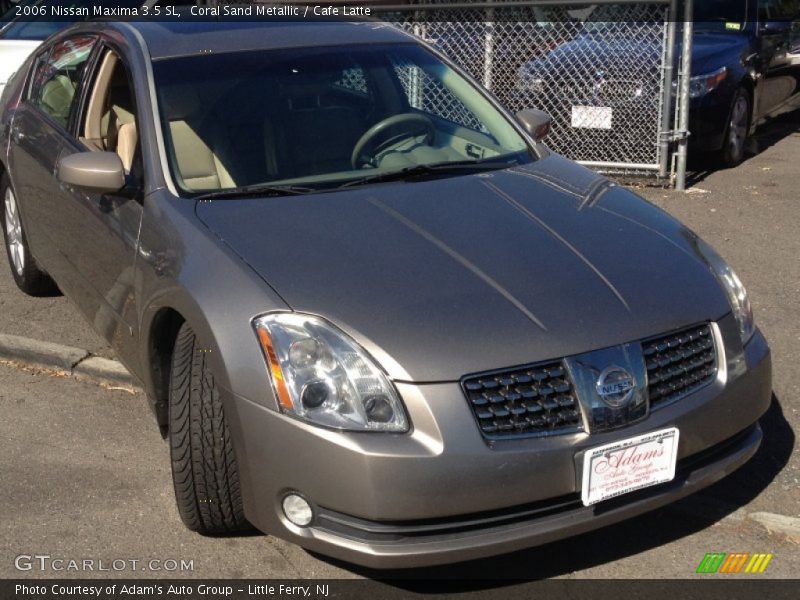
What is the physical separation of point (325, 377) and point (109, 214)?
162 centimetres

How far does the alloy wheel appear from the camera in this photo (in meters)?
6.26

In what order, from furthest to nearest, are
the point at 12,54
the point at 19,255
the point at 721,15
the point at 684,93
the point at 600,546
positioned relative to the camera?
the point at 721,15 < the point at 12,54 < the point at 684,93 < the point at 19,255 < the point at 600,546

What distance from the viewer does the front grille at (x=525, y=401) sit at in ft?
10.2

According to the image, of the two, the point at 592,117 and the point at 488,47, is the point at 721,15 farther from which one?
the point at 488,47

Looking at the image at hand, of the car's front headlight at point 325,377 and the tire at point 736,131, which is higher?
the car's front headlight at point 325,377

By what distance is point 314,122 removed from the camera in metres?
4.48

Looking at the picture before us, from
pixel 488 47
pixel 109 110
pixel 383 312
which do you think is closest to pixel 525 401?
pixel 383 312

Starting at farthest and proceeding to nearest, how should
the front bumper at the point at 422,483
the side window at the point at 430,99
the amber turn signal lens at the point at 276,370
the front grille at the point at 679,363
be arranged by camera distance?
the side window at the point at 430,99
the front grille at the point at 679,363
the amber turn signal lens at the point at 276,370
the front bumper at the point at 422,483

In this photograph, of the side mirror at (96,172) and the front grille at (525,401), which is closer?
the front grille at (525,401)

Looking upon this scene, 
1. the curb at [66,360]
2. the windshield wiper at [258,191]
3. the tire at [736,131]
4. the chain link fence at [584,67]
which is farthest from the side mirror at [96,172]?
the tire at [736,131]

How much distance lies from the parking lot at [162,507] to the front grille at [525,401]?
699 millimetres

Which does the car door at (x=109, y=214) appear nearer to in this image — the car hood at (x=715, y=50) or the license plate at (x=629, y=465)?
the license plate at (x=629, y=465)

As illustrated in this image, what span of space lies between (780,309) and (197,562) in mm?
→ 3653

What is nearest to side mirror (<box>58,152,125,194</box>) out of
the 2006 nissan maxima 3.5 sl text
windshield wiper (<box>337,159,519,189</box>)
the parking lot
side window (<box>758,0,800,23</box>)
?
the 2006 nissan maxima 3.5 sl text
